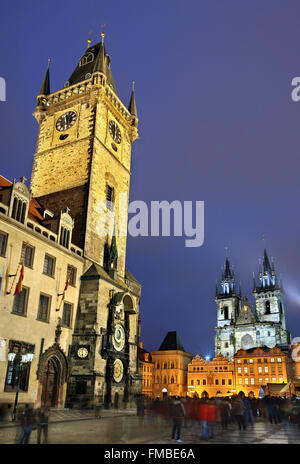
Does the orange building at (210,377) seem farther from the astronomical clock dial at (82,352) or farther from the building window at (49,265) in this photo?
the building window at (49,265)

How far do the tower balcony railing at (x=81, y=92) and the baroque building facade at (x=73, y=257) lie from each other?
115 mm


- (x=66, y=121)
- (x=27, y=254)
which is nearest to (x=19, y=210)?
(x=27, y=254)

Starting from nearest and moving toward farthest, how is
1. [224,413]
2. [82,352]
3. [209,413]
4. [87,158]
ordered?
[209,413]
[224,413]
[82,352]
[87,158]

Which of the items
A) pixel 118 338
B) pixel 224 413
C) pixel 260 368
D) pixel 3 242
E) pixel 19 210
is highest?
pixel 19 210

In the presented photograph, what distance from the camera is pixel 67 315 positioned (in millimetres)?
29391

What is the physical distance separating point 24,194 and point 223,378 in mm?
84559

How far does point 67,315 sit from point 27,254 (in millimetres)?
5982

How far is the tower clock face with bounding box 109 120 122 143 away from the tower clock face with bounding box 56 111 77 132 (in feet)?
12.7

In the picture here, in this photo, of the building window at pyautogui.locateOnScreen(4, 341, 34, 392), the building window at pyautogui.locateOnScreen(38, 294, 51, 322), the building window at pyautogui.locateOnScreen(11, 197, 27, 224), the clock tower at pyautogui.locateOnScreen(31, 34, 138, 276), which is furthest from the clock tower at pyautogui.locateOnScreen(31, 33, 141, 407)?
the building window at pyautogui.locateOnScreen(11, 197, 27, 224)

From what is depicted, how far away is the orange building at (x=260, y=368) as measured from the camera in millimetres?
90125

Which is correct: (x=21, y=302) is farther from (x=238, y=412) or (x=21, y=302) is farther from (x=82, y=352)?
(x=238, y=412)

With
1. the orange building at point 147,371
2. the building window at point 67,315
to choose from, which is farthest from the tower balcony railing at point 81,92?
the orange building at point 147,371

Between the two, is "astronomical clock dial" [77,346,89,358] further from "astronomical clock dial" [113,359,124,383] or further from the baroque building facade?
"astronomical clock dial" [113,359,124,383]
